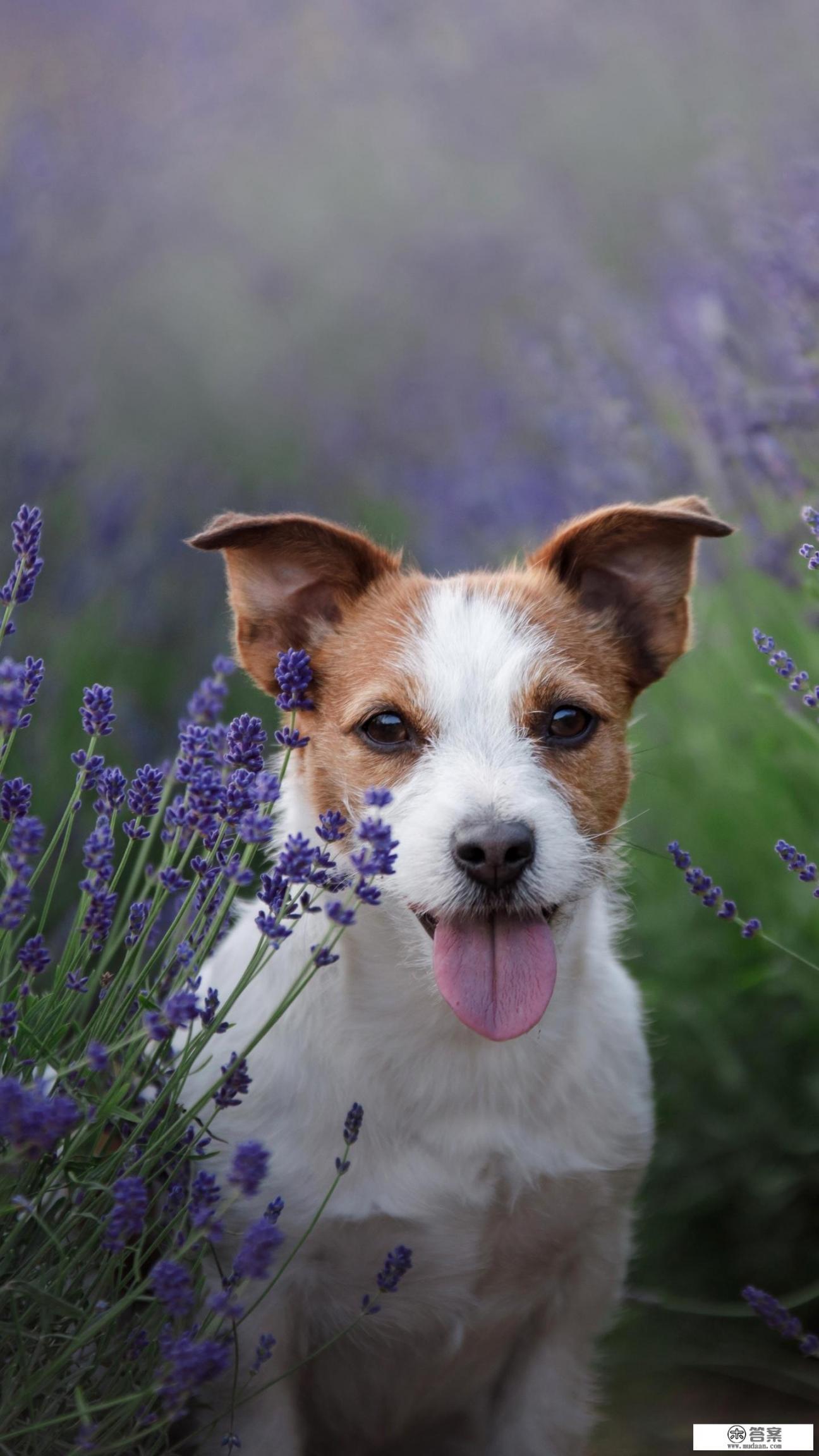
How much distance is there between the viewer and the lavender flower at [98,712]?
170 centimetres

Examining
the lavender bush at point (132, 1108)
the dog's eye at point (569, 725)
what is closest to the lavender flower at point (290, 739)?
the lavender bush at point (132, 1108)

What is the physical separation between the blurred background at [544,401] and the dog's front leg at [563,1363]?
0.38 metres

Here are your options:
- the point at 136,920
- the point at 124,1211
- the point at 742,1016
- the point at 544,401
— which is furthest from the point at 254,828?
the point at 544,401

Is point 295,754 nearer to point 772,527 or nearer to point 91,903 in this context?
point 91,903

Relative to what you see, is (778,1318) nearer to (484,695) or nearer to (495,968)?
(495,968)

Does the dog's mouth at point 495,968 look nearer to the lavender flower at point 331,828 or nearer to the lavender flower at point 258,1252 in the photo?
the lavender flower at point 331,828

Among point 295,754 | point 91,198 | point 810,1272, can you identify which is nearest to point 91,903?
point 295,754

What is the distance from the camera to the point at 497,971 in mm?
1888

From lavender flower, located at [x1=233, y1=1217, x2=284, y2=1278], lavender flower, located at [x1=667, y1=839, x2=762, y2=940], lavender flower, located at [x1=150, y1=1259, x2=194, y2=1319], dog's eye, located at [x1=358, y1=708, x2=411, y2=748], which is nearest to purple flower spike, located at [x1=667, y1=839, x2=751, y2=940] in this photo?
lavender flower, located at [x1=667, y1=839, x2=762, y2=940]

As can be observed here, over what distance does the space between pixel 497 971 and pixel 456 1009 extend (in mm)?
87

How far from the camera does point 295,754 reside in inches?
87.5

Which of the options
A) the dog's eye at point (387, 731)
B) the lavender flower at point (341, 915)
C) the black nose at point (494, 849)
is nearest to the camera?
the lavender flower at point (341, 915)

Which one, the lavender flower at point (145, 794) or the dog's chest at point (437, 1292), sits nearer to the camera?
the lavender flower at point (145, 794)

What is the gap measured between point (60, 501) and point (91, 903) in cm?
291
